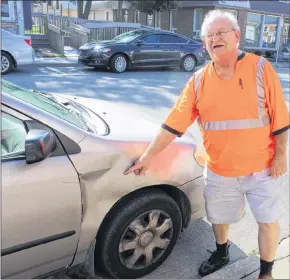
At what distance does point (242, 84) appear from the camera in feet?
7.16

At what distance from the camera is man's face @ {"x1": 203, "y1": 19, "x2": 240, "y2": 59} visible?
7.11 ft

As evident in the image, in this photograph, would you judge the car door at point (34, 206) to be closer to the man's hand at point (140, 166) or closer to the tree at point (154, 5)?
the man's hand at point (140, 166)

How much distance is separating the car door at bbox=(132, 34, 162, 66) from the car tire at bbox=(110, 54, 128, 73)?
0.42 m

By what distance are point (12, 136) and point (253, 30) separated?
94.4 feet

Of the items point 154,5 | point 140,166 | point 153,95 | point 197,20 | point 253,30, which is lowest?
point 153,95

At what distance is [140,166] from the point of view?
236cm

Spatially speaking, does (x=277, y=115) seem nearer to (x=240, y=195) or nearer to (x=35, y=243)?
(x=240, y=195)

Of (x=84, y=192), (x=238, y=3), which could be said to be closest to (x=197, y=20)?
(x=238, y=3)

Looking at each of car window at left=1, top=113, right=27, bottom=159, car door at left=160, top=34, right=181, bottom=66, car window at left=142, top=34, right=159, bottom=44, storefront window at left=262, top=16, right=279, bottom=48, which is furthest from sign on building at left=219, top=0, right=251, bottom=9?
car window at left=1, top=113, right=27, bottom=159

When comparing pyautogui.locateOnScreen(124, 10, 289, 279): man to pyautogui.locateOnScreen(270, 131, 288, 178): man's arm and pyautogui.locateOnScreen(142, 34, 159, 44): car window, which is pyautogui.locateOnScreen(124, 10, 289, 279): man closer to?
pyautogui.locateOnScreen(270, 131, 288, 178): man's arm

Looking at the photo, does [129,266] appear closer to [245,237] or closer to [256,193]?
[256,193]

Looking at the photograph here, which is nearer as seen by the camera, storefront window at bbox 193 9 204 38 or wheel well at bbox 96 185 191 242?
wheel well at bbox 96 185 191 242

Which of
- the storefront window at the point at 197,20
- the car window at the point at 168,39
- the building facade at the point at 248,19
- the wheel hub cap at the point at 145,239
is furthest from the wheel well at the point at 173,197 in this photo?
the storefront window at the point at 197,20

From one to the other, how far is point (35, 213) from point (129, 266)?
0.86m
